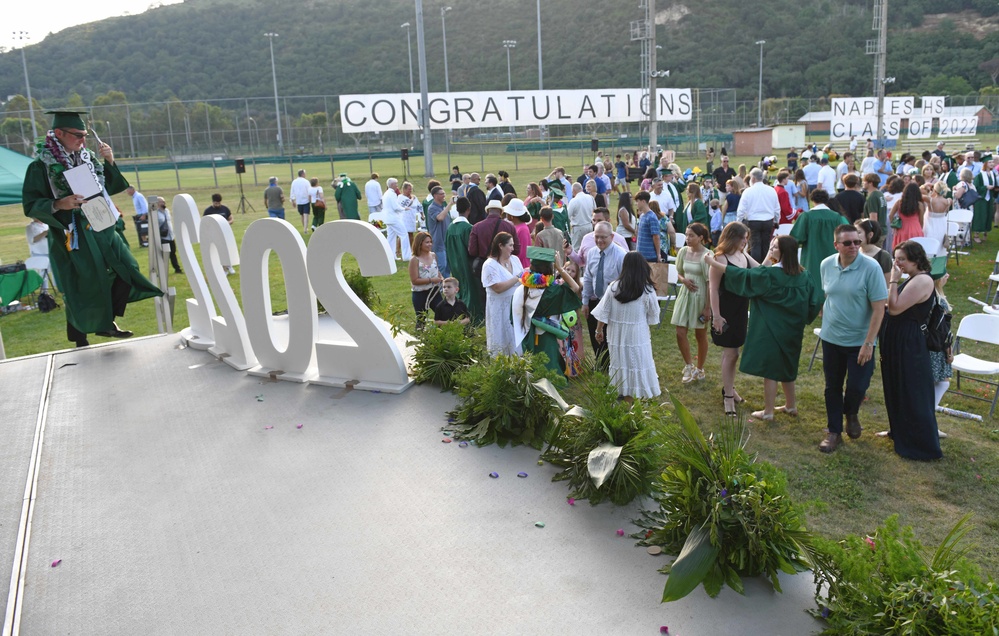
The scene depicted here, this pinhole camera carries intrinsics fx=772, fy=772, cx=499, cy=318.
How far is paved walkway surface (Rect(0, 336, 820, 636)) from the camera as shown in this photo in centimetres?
359

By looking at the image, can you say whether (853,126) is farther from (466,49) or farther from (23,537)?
(466,49)

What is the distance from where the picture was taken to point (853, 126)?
3506cm

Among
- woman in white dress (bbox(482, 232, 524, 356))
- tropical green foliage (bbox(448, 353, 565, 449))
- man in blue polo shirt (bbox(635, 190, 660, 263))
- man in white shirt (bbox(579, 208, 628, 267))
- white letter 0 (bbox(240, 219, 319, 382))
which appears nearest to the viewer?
tropical green foliage (bbox(448, 353, 565, 449))

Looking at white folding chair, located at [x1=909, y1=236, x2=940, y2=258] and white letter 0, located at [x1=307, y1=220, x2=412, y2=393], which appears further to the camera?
white folding chair, located at [x1=909, y1=236, x2=940, y2=258]

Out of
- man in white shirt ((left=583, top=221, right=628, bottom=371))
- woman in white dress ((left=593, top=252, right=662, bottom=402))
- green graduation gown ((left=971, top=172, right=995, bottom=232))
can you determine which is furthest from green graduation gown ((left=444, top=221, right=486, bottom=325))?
green graduation gown ((left=971, top=172, right=995, bottom=232))

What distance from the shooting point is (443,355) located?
6.78 meters

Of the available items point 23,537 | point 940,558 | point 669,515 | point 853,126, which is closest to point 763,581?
point 669,515

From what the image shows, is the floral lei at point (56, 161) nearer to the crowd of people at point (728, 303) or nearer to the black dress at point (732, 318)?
the crowd of people at point (728, 303)

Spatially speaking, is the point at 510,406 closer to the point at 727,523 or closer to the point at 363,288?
the point at 727,523

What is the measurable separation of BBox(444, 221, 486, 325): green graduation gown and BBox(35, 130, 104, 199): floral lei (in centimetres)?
394

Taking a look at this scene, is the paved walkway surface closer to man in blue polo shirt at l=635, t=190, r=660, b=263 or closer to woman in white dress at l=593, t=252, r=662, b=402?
woman in white dress at l=593, t=252, r=662, b=402

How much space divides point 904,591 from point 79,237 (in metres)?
7.49

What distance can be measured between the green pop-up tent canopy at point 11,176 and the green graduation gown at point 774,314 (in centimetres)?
960

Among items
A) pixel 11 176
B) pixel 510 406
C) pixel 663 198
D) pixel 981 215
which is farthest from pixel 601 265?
pixel 981 215
